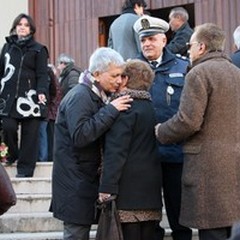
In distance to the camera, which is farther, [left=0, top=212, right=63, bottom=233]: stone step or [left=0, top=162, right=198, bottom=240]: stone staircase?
[left=0, top=212, right=63, bottom=233]: stone step

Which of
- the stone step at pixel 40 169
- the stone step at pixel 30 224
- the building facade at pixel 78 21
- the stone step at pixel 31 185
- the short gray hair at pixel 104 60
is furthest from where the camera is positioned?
the building facade at pixel 78 21

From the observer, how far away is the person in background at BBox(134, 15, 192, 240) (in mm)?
4457

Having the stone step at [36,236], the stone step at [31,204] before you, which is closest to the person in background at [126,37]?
the stone step at [31,204]

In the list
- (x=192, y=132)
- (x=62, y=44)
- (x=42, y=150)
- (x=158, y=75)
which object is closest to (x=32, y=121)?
(x=42, y=150)

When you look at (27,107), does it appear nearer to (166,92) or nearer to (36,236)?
(36,236)

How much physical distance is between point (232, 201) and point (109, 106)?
36.2 inches

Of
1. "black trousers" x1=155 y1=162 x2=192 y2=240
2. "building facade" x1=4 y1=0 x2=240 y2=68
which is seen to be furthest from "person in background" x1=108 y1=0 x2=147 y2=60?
"building facade" x1=4 y1=0 x2=240 y2=68

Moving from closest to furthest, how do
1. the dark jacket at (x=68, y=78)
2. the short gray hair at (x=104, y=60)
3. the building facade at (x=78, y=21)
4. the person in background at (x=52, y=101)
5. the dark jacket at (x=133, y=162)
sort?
the dark jacket at (x=133, y=162) → the short gray hair at (x=104, y=60) → the person in background at (x=52, y=101) → the dark jacket at (x=68, y=78) → the building facade at (x=78, y=21)

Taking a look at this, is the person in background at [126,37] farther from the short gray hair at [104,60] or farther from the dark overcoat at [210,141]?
the dark overcoat at [210,141]

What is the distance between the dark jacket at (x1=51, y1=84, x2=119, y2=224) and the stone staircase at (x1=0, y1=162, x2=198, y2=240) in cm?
93

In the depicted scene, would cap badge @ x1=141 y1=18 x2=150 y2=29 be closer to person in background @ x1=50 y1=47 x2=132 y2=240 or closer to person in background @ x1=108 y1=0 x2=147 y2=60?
person in background @ x1=50 y1=47 x2=132 y2=240

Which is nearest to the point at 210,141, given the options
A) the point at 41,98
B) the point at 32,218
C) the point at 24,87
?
the point at 32,218

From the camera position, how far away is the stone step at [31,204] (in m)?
5.85

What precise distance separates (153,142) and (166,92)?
1.58 ft
